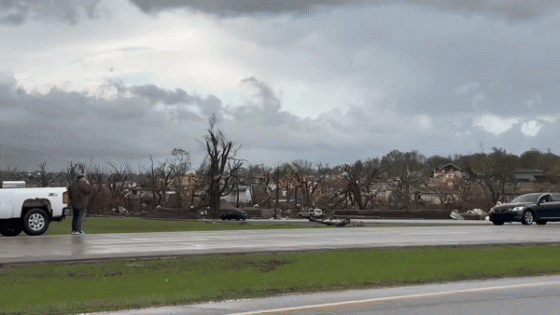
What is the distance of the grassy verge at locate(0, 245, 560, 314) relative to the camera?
10.1 meters

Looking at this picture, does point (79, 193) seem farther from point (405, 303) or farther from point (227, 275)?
point (405, 303)

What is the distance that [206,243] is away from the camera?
60.8 feet

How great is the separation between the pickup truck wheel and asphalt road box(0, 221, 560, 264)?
1.15 metres

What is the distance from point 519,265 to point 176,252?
758cm

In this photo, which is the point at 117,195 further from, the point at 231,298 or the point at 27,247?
the point at 231,298

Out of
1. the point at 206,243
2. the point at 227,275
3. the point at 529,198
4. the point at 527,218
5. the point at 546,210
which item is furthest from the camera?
the point at 529,198

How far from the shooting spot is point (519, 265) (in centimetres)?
1509

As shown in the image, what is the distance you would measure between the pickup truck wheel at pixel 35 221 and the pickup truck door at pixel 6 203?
53 cm

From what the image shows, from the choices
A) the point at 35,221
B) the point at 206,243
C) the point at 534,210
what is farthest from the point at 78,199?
the point at 534,210

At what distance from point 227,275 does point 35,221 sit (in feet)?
34.6

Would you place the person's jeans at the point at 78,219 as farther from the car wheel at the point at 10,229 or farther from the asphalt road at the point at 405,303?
the asphalt road at the point at 405,303

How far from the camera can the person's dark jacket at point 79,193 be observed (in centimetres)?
2183

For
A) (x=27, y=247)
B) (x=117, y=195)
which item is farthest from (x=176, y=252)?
(x=117, y=195)

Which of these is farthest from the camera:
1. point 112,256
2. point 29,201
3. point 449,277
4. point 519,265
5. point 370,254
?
point 29,201
